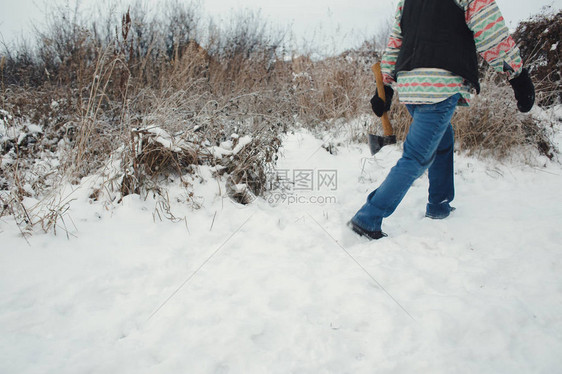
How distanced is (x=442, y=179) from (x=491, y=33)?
0.83 metres

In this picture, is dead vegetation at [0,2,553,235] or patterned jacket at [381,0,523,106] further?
dead vegetation at [0,2,553,235]

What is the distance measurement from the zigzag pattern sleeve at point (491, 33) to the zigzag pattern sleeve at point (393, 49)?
1.19 feet

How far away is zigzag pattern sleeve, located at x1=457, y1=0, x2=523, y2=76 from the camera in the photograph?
1.35m

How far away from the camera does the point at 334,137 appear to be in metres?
3.30

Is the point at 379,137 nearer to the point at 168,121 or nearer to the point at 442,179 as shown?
the point at 442,179

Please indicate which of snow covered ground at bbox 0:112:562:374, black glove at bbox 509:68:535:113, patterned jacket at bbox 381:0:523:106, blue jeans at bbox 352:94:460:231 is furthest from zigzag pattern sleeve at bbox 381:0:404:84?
snow covered ground at bbox 0:112:562:374

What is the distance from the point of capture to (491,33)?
137 centimetres

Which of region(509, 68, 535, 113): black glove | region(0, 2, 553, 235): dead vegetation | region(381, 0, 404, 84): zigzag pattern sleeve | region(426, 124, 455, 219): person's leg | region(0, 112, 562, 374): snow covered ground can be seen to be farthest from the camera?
region(0, 2, 553, 235): dead vegetation

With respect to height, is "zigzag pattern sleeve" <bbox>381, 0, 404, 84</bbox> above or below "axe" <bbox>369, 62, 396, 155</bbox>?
above

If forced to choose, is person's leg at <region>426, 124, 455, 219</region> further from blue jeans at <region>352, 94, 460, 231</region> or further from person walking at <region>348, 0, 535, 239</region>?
person walking at <region>348, 0, 535, 239</region>

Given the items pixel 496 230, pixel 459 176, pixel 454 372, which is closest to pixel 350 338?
pixel 454 372

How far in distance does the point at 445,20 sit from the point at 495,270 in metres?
1.20

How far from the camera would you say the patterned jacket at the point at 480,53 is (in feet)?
4.46

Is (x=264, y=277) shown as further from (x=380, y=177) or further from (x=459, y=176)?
(x=459, y=176)
